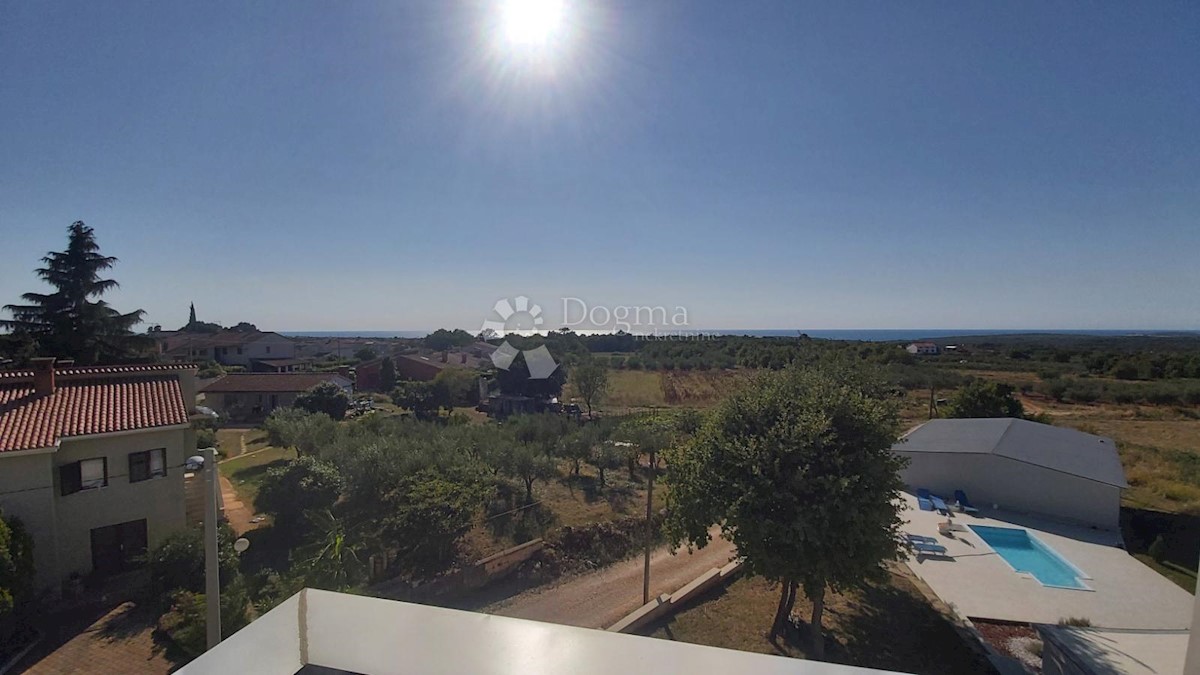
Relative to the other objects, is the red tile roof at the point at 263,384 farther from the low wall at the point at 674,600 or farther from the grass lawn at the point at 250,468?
the low wall at the point at 674,600

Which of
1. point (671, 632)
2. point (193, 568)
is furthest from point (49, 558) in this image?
point (671, 632)

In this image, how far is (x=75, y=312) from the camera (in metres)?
16.8

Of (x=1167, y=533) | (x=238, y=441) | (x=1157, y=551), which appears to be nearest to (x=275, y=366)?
(x=238, y=441)

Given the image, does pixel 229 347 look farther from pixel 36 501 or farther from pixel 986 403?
pixel 986 403

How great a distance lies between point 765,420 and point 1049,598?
5995mm

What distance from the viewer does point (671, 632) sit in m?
7.08

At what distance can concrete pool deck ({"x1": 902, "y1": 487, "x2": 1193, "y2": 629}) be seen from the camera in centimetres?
766

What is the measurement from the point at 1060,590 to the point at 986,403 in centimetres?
997

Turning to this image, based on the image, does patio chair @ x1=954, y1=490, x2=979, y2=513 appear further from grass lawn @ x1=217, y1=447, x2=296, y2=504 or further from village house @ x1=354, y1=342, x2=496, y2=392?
village house @ x1=354, y1=342, x2=496, y2=392

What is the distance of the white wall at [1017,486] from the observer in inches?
440

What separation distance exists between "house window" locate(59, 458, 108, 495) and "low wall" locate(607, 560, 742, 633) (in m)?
8.08

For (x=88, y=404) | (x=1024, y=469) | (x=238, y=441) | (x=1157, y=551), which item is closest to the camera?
(x=88, y=404)

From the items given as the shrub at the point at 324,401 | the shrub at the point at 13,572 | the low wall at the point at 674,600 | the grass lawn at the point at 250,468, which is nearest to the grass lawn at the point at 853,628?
the low wall at the point at 674,600

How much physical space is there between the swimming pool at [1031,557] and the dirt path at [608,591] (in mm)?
5329
